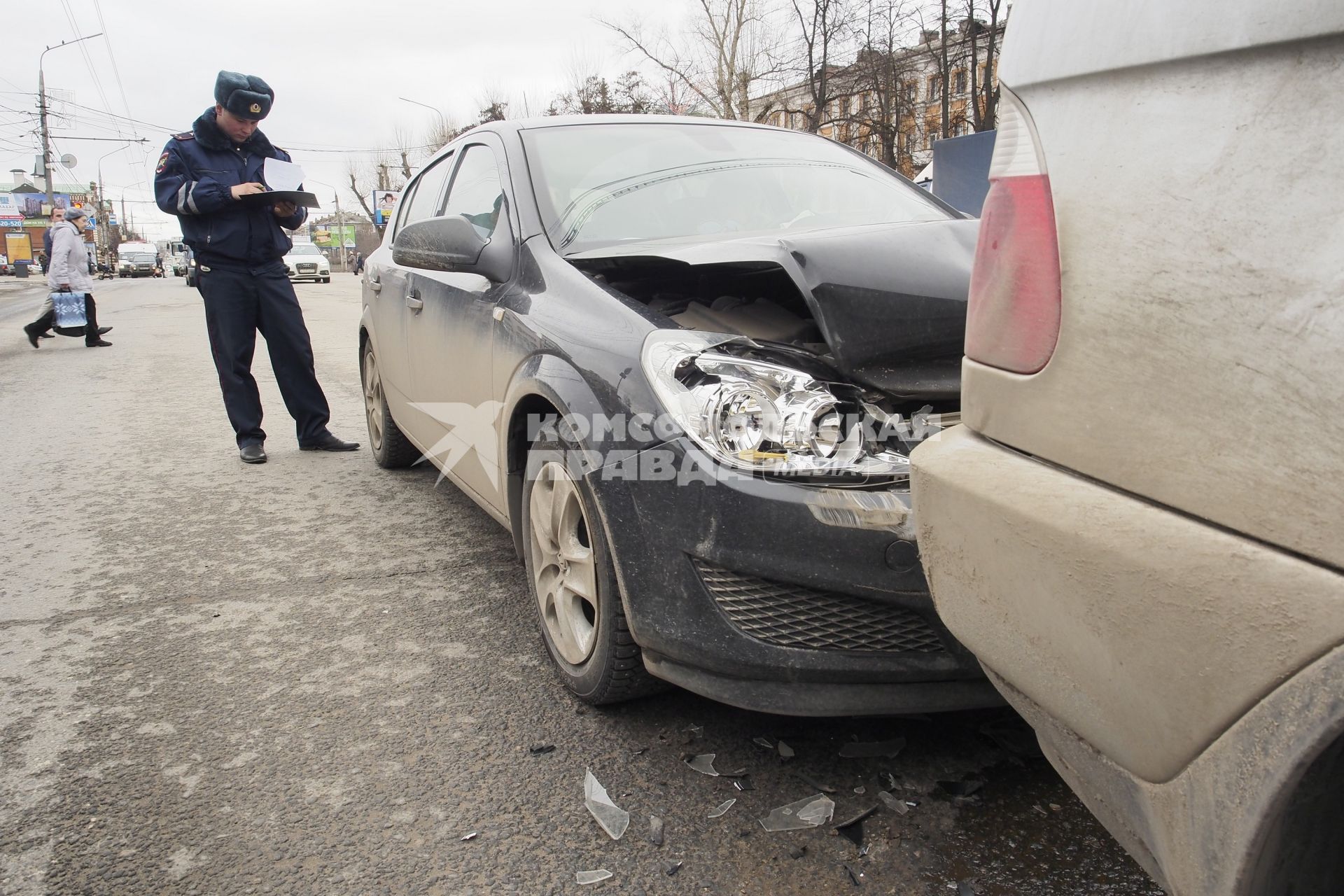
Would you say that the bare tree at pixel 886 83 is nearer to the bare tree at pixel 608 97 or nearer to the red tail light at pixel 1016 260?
the bare tree at pixel 608 97

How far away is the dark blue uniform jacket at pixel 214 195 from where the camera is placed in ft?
16.4

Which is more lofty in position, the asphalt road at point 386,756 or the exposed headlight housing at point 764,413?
the exposed headlight housing at point 764,413

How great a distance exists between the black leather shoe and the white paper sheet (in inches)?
56.3

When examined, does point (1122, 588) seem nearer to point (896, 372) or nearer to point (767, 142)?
point (896, 372)

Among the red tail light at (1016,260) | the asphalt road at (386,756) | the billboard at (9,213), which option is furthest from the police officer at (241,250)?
the billboard at (9,213)

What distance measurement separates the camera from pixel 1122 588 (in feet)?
3.64

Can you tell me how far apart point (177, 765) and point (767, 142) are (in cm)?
270

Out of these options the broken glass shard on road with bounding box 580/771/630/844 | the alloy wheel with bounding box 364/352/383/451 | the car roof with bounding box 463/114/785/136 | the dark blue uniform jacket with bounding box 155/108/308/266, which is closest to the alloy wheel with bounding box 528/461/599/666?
the broken glass shard on road with bounding box 580/771/630/844

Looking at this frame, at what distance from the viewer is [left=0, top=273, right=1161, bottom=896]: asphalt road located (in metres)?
1.86

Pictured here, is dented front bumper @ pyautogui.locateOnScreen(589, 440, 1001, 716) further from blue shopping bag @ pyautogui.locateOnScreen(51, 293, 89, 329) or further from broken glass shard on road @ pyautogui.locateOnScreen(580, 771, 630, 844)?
blue shopping bag @ pyautogui.locateOnScreen(51, 293, 89, 329)

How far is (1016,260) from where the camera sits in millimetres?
1307

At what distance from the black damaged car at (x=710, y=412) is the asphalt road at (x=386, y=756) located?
259mm

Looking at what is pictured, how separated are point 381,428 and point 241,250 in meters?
1.28

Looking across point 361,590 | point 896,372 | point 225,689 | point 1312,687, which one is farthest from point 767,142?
point 1312,687
